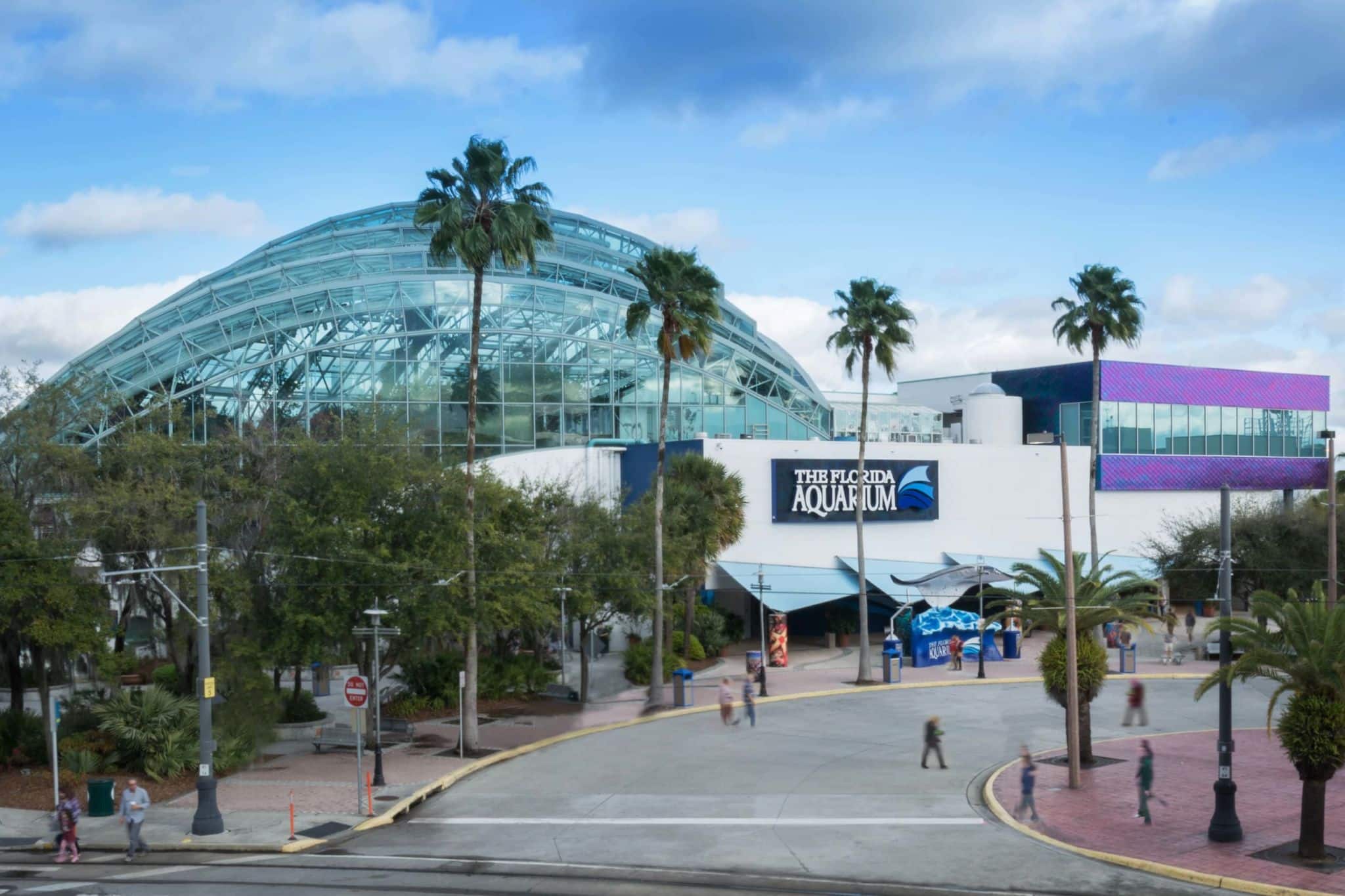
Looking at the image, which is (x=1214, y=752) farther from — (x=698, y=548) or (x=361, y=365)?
(x=361, y=365)

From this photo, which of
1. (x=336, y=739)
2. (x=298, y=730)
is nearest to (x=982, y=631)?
(x=336, y=739)

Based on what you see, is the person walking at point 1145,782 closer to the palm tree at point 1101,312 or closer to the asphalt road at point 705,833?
the asphalt road at point 705,833

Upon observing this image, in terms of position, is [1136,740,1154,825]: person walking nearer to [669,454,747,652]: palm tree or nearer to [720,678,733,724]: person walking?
[720,678,733,724]: person walking

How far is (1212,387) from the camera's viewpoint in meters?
70.1

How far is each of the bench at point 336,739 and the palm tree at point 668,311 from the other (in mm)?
10260

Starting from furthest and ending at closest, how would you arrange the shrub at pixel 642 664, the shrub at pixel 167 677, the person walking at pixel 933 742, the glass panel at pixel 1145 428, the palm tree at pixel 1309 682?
1. the glass panel at pixel 1145 428
2. the shrub at pixel 642 664
3. the shrub at pixel 167 677
4. the person walking at pixel 933 742
5. the palm tree at pixel 1309 682

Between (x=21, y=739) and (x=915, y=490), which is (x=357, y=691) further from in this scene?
(x=915, y=490)

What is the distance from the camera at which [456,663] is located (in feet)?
129

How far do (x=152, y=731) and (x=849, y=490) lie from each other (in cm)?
3428

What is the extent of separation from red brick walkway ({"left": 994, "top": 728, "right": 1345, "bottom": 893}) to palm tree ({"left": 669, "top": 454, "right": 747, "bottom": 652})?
1684cm

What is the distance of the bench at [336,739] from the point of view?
32.4m

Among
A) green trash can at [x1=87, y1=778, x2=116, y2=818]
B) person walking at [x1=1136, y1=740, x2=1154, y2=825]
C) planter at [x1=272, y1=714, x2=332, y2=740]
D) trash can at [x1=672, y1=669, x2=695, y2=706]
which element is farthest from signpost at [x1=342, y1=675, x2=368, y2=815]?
person walking at [x1=1136, y1=740, x2=1154, y2=825]

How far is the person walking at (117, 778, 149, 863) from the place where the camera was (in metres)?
21.8

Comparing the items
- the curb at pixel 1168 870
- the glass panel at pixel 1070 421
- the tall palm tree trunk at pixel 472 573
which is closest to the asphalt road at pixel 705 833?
the curb at pixel 1168 870
